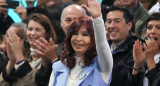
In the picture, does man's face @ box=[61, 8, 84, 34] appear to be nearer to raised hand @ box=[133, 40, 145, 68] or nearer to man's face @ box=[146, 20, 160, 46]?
man's face @ box=[146, 20, 160, 46]

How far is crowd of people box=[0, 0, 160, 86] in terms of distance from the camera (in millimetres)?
4461

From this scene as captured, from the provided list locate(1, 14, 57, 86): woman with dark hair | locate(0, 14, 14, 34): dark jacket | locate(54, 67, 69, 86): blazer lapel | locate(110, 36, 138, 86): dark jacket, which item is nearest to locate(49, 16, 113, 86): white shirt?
locate(54, 67, 69, 86): blazer lapel

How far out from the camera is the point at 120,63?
504cm

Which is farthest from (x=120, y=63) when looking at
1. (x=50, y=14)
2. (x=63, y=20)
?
Result: (x=50, y=14)

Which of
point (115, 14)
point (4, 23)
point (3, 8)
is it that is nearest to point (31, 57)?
point (115, 14)

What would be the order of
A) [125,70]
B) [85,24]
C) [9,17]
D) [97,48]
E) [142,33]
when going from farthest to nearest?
1. [9,17]
2. [142,33]
3. [125,70]
4. [85,24]
5. [97,48]

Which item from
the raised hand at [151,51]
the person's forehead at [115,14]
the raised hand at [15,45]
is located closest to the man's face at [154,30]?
the raised hand at [151,51]

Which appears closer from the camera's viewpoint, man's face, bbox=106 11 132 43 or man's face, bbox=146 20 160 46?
man's face, bbox=146 20 160 46

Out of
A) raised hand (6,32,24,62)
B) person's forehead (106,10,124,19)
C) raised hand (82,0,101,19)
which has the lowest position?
raised hand (6,32,24,62)

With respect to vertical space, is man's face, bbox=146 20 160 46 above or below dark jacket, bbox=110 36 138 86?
above

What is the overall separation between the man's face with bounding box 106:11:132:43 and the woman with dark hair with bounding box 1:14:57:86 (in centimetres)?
73

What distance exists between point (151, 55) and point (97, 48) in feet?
2.36

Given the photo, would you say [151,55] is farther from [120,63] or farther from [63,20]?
[63,20]

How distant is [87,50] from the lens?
180 inches
